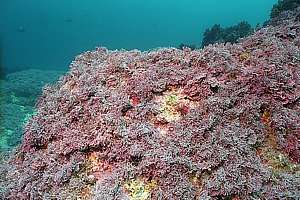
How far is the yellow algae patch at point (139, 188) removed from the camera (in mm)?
3049

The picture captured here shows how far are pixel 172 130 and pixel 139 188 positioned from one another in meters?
0.65

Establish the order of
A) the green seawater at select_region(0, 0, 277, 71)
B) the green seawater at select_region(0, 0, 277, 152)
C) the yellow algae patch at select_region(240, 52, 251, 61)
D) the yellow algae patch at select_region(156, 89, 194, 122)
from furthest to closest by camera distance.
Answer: the green seawater at select_region(0, 0, 277, 71) < the green seawater at select_region(0, 0, 277, 152) < the yellow algae patch at select_region(240, 52, 251, 61) < the yellow algae patch at select_region(156, 89, 194, 122)

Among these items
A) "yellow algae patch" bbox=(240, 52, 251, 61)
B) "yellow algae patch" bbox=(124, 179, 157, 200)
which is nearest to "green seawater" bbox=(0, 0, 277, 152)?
"yellow algae patch" bbox=(240, 52, 251, 61)

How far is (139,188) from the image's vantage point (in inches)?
122

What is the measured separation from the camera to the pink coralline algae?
308 cm

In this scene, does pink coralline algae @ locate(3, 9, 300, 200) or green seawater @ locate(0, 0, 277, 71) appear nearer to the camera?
pink coralline algae @ locate(3, 9, 300, 200)

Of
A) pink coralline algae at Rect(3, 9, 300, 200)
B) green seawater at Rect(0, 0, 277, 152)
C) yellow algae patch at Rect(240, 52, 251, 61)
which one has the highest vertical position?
green seawater at Rect(0, 0, 277, 152)

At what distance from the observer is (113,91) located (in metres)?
3.75

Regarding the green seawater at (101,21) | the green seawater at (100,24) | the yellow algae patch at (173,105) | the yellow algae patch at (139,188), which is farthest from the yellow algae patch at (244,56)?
the green seawater at (101,21)

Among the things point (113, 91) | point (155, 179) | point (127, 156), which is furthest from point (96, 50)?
point (155, 179)

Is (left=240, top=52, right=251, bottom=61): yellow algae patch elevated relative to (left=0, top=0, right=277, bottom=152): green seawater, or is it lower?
lower

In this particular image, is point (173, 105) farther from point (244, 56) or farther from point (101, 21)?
point (101, 21)

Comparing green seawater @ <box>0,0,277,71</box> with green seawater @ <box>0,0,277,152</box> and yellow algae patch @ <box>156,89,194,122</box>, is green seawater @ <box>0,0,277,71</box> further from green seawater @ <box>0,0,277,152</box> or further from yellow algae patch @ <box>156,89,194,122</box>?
yellow algae patch @ <box>156,89,194,122</box>

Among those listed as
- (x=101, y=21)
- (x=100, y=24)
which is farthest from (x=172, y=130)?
(x=101, y=21)
